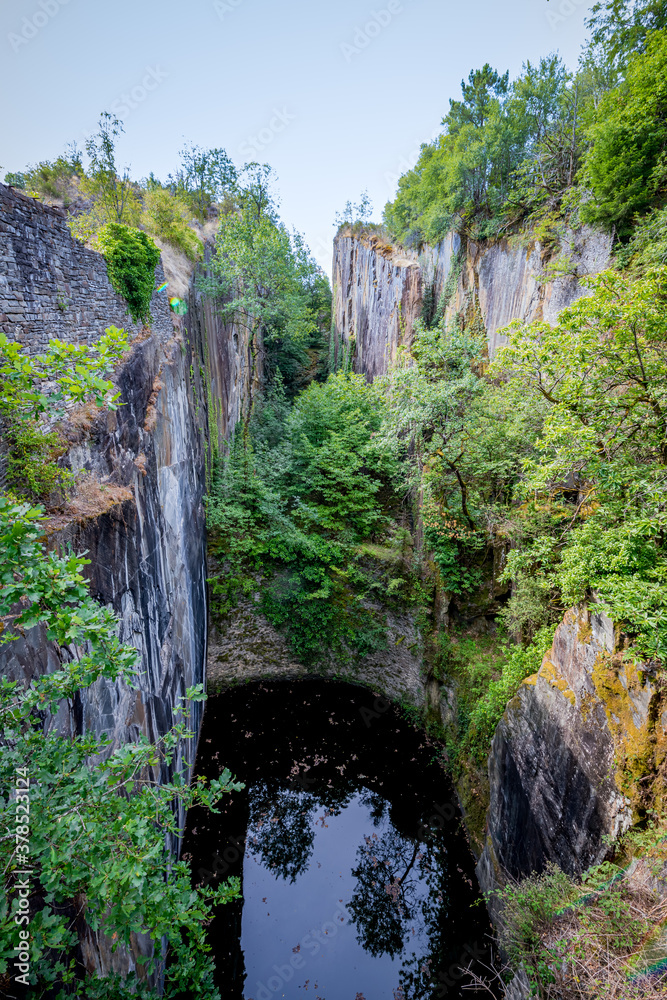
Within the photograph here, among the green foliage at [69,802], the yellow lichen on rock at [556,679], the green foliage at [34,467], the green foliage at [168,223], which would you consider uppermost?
the green foliage at [168,223]

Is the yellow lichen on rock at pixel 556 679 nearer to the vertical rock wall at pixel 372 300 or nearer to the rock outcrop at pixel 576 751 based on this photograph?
the rock outcrop at pixel 576 751

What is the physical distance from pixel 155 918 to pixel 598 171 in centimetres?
1103

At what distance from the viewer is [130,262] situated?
7086 mm

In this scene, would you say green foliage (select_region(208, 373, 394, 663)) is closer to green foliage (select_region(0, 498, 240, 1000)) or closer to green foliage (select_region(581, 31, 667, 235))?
green foliage (select_region(581, 31, 667, 235))

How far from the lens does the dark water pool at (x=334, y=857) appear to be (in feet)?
20.0

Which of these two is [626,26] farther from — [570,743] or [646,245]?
[570,743]

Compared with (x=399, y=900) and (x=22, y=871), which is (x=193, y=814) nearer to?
(x=399, y=900)

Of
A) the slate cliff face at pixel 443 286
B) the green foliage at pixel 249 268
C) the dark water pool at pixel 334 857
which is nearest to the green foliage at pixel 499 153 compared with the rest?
the slate cliff face at pixel 443 286

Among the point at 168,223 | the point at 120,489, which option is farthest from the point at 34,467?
the point at 168,223

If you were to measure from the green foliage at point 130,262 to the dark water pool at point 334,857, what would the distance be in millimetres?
9651

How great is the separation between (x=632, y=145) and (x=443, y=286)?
772cm

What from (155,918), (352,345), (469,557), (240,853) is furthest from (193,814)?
(352,345)

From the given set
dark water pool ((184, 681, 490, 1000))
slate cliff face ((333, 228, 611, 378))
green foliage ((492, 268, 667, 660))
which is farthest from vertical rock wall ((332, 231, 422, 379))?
dark water pool ((184, 681, 490, 1000))

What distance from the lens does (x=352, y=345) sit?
20.4 meters
